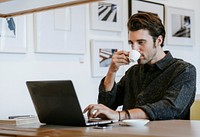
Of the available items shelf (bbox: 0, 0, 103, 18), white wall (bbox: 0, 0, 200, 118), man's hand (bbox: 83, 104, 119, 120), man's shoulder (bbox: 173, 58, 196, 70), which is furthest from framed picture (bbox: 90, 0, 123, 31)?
man's hand (bbox: 83, 104, 119, 120)

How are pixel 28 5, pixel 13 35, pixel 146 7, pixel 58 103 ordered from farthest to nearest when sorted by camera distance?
pixel 146 7 → pixel 13 35 → pixel 28 5 → pixel 58 103

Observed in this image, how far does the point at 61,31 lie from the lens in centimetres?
285

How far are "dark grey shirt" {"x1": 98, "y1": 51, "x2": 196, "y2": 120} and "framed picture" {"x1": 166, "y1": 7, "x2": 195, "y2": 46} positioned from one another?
1.58m

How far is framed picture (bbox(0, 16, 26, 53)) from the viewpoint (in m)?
2.55

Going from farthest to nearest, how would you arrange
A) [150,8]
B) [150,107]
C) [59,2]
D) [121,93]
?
[150,8] → [121,93] → [150,107] → [59,2]

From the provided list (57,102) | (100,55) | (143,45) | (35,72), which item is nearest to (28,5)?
→ (57,102)

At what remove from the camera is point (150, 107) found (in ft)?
5.95

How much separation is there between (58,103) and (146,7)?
217 centimetres

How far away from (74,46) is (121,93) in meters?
Answer: 0.78

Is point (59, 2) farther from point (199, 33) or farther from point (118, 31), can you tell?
point (199, 33)

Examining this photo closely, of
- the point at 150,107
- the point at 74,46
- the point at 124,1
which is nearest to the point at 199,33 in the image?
the point at 124,1

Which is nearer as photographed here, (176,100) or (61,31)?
(176,100)

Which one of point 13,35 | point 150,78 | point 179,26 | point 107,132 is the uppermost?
point 179,26

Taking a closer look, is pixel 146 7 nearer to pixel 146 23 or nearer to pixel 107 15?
pixel 107 15
